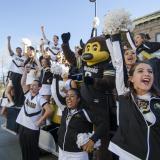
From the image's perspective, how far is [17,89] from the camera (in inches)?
314

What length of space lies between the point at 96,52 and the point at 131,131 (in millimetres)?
1811

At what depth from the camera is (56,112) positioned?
5562mm

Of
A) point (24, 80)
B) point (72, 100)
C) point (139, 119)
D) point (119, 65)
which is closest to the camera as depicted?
point (139, 119)

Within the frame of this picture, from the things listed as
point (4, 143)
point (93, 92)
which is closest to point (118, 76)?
point (93, 92)

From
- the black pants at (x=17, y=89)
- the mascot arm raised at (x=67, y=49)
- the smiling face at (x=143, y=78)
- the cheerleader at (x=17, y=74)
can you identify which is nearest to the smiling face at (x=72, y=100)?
the smiling face at (x=143, y=78)

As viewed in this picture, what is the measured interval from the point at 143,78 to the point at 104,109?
132 centimetres

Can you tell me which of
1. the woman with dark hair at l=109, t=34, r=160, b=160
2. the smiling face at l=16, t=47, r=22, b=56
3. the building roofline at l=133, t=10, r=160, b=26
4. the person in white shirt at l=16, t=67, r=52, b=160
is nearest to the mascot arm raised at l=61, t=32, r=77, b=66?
the person in white shirt at l=16, t=67, r=52, b=160

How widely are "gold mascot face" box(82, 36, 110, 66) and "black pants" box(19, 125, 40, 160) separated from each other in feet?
4.38

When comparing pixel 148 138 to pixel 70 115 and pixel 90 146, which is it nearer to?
pixel 90 146

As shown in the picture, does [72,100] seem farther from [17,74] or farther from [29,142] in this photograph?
[17,74]

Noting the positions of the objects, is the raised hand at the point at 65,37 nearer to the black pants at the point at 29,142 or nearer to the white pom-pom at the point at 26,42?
the black pants at the point at 29,142

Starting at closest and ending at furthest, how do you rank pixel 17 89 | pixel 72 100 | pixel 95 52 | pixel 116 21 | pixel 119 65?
pixel 119 65
pixel 116 21
pixel 72 100
pixel 95 52
pixel 17 89

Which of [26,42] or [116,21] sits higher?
[26,42]

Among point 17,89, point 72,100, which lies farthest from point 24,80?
point 72,100
